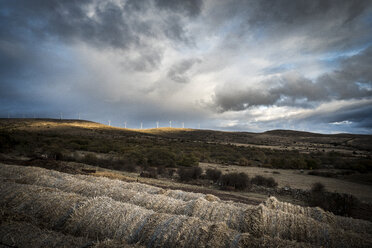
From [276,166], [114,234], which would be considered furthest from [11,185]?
[276,166]

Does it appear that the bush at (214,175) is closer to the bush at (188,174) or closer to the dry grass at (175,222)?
the bush at (188,174)

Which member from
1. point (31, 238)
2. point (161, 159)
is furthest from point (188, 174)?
point (31, 238)

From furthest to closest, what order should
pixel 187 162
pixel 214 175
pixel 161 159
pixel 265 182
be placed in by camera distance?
pixel 187 162 → pixel 161 159 → pixel 214 175 → pixel 265 182

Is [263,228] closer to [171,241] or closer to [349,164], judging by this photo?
[171,241]

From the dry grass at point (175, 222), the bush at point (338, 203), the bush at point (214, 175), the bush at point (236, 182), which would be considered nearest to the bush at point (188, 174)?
the bush at point (214, 175)

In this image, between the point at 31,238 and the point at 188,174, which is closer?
the point at 31,238

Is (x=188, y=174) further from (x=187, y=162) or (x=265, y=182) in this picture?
(x=187, y=162)

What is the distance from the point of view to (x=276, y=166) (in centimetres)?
3061

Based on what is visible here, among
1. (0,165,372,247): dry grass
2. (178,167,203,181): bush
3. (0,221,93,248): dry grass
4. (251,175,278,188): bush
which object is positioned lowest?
(251,175,278,188): bush

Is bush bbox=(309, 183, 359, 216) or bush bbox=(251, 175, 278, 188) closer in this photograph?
bush bbox=(309, 183, 359, 216)

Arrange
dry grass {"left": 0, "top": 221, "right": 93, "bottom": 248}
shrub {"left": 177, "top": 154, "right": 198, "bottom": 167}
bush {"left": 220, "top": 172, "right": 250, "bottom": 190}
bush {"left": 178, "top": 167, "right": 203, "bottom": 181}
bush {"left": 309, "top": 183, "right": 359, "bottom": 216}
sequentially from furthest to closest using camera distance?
shrub {"left": 177, "top": 154, "right": 198, "bottom": 167}
bush {"left": 178, "top": 167, "right": 203, "bottom": 181}
bush {"left": 220, "top": 172, "right": 250, "bottom": 190}
bush {"left": 309, "top": 183, "right": 359, "bottom": 216}
dry grass {"left": 0, "top": 221, "right": 93, "bottom": 248}

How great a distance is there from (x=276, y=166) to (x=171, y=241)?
31.6 m

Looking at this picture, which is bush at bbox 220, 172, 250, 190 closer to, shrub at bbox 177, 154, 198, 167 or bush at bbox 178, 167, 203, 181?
bush at bbox 178, 167, 203, 181

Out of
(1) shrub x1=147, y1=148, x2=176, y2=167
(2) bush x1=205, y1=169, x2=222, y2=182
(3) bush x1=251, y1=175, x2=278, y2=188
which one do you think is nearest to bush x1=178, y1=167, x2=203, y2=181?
(2) bush x1=205, y1=169, x2=222, y2=182
